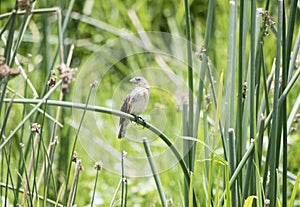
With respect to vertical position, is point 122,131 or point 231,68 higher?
point 231,68

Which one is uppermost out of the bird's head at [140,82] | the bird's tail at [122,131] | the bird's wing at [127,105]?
the bird's head at [140,82]

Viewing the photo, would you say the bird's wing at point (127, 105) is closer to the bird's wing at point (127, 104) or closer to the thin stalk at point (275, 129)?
the bird's wing at point (127, 104)

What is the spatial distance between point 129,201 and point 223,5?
1.06m

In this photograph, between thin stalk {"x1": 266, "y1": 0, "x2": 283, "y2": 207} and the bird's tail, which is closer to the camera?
thin stalk {"x1": 266, "y1": 0, "x2": 283, "y2": 207}

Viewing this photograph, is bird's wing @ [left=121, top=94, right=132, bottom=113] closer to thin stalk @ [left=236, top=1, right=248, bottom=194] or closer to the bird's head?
the bird's head

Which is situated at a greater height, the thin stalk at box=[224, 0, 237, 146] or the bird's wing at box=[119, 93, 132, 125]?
the thin stalk at box=[224, 0, 237, 146]

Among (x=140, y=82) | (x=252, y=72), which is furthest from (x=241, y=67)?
(x=140, y=82)

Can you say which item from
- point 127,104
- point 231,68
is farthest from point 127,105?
point 231,68

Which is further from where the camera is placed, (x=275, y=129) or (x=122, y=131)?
(x=122, y=131)

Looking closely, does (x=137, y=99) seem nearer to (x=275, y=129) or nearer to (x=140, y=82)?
(x=140, y=82)

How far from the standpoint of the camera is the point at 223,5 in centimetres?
277

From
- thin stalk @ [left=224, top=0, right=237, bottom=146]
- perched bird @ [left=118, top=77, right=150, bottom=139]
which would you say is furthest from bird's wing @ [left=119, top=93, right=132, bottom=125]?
thin stalk @ [left=224, top=0, right=237, bottom=146]

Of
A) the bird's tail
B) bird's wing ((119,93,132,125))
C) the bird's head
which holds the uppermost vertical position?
the bird's head

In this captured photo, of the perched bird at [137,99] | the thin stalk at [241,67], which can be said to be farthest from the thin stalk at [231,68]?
the perched bird at [137,99]
